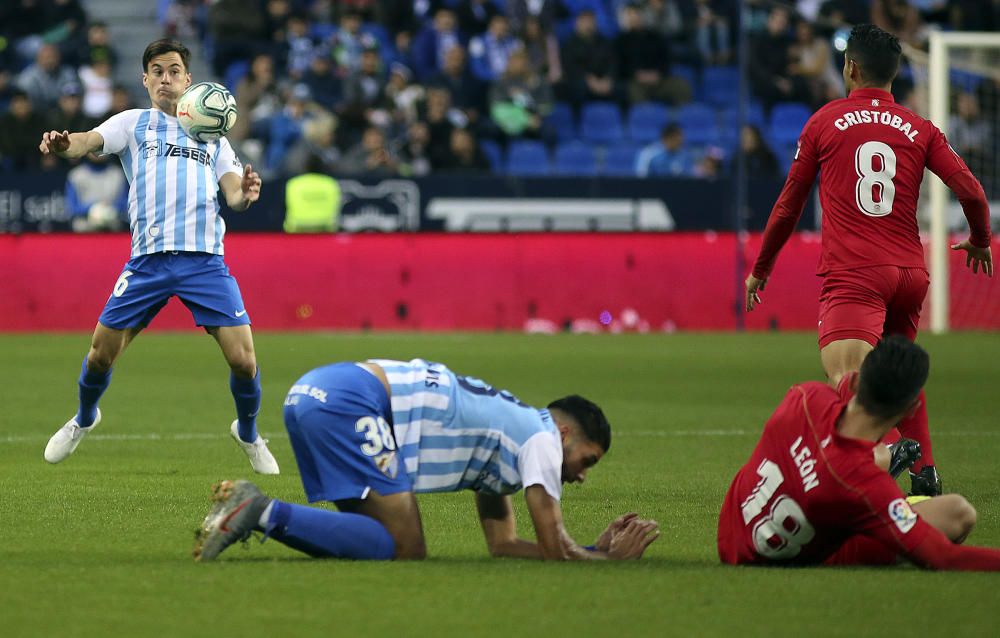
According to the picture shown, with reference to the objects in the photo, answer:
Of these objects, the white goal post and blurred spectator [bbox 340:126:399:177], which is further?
Result: blurred spectator [bbox 340:126:399:177]

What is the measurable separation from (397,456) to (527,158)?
54.5ft

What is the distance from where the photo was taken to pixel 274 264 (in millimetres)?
18328

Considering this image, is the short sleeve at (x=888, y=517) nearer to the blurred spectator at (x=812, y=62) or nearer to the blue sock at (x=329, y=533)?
the blue sock at (x=329, y=533)

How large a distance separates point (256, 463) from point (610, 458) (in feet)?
→ 6.63

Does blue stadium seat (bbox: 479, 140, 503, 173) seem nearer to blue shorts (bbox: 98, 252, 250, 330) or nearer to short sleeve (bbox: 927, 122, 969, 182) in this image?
blue shorts (bbox: 98, 252, 250, 330)

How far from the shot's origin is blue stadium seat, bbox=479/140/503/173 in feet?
71.5

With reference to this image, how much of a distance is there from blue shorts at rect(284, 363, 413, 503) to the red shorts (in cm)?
233

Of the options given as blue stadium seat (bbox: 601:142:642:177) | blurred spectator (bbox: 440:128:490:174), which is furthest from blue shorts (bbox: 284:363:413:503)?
blue stadium seat (bbox: 601:142:642:177)

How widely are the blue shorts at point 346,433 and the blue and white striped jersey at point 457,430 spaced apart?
6 cm

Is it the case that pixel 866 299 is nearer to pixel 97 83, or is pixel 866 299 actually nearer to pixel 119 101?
pixel 119 101

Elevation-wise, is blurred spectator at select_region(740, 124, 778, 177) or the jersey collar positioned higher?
the jersey collar

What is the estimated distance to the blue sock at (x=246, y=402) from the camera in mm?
8258

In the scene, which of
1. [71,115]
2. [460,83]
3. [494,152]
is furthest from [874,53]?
[460,83]

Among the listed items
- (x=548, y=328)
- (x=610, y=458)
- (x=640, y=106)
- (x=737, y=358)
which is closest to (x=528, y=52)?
(x=640, y=106)
